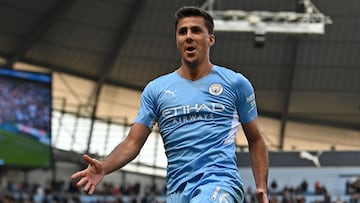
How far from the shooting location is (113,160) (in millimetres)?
4773

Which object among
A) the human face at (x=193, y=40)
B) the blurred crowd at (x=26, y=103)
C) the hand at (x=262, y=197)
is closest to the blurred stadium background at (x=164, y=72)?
the blurred crowd at (x=26, y=103)

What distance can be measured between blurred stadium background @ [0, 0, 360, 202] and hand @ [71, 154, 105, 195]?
70.4 ft

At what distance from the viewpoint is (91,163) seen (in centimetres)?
445

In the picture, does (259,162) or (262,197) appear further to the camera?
(259,162)

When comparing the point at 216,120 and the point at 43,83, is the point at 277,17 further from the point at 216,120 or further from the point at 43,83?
the point at 216,120

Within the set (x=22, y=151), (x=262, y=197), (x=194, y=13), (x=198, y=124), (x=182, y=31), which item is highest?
(x=194, y=13)

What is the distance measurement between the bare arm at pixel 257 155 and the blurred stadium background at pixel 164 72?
20.8 m

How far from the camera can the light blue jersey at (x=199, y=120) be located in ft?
15.7

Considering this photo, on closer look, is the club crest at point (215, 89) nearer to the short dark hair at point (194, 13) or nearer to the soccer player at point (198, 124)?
the soccer player at point (198, 124)

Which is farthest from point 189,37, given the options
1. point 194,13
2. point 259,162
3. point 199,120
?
point 259,162

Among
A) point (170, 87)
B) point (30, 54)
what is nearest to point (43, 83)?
point (30, 54)

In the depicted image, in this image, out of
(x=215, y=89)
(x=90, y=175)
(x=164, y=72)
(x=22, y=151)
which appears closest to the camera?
(x=90, y=175)

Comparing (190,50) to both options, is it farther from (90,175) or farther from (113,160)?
(90,175)

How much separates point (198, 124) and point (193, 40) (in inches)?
21.3
